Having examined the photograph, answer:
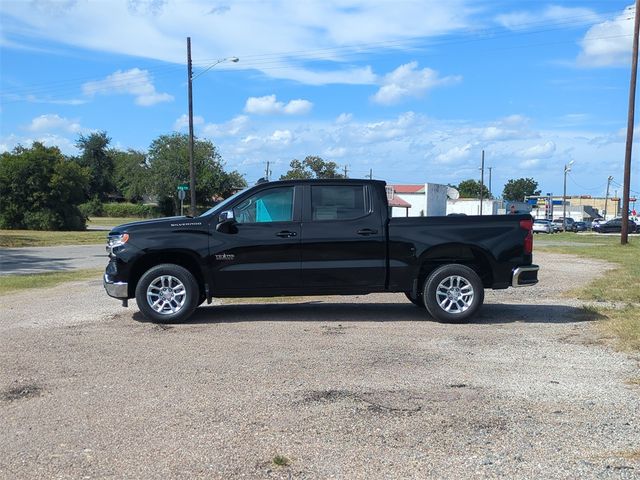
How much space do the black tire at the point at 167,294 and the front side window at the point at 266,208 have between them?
1082mm

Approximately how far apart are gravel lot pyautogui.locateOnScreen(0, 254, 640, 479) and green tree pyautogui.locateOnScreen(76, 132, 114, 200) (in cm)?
8592

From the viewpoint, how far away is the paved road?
19.4 m

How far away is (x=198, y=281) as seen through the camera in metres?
9.19

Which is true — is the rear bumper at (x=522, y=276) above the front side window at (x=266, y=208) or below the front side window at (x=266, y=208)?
below

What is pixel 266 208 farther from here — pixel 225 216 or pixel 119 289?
pixel 119 289

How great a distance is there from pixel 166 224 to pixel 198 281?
2.90ft

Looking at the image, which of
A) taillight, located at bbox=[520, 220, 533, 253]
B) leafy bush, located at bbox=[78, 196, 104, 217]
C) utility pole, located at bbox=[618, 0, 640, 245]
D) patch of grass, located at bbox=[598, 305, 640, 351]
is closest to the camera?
patch of grass, located at bbox=[598, 305, 640, 351]

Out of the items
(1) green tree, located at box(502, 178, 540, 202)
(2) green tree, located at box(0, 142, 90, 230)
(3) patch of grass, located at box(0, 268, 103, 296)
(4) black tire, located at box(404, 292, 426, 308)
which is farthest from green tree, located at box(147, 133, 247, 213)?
(1) green tree, located at box(502, 178, 540, 202)

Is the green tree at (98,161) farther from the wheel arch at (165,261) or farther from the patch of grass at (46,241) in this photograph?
the wheel arch at (165,261)

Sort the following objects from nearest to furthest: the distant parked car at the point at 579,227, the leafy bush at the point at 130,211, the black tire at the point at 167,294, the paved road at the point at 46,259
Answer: the black tire at the point at 167,294, the paved road at the point at 46,259, the distant parked car at the point at 579,227, the leafy bush at the point at 130,211

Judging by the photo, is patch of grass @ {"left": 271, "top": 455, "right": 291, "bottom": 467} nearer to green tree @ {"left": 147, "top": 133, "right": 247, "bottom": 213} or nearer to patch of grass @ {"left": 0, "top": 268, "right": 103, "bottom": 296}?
patch of grass @ {"left": 0, "top": 268, "right": 103, "bottom": 296}

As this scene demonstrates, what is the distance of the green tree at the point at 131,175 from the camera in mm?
83562

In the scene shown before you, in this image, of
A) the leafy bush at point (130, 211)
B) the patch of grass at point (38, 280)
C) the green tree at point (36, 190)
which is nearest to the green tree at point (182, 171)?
the leafy bush at point (130, 211)

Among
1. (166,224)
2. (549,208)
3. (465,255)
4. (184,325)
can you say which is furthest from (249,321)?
(549,208)
